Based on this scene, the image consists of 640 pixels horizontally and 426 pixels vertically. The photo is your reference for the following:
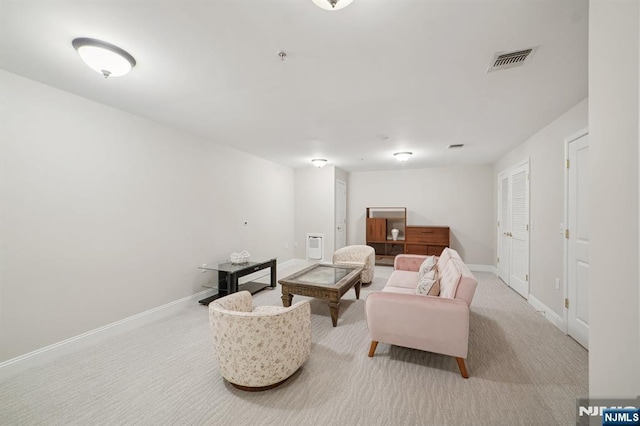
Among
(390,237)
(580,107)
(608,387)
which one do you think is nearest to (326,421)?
(608,387)

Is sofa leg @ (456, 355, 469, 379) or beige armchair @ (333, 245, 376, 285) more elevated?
beige armchair @ (333, 245, 376, 285)

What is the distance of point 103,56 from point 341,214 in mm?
5616

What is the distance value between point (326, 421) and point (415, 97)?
2.89 metres

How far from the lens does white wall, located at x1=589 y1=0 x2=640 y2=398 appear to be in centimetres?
93

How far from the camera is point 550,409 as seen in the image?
1739 mm

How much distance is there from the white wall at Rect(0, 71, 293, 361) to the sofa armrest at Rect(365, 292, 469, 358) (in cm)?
285

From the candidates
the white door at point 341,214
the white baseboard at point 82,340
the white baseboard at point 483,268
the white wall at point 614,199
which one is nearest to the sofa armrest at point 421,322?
the white wall at point 614,199

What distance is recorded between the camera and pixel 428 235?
6.12 meters

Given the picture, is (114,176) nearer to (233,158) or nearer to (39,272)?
(39,272)

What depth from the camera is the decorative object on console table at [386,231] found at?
650cm

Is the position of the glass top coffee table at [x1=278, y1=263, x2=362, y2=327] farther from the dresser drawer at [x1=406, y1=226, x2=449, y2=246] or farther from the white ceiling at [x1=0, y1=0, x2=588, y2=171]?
the dresser drawer at [x1=406, y1=226, x2=449, y2=246]

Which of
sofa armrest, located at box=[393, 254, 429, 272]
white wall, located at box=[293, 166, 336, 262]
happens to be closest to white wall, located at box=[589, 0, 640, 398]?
sofa armrest, located at box=[393, 254, 429, 272]

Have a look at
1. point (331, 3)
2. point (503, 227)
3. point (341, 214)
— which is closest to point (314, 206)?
point (341, 214)

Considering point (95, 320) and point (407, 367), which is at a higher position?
point (95, 320)
